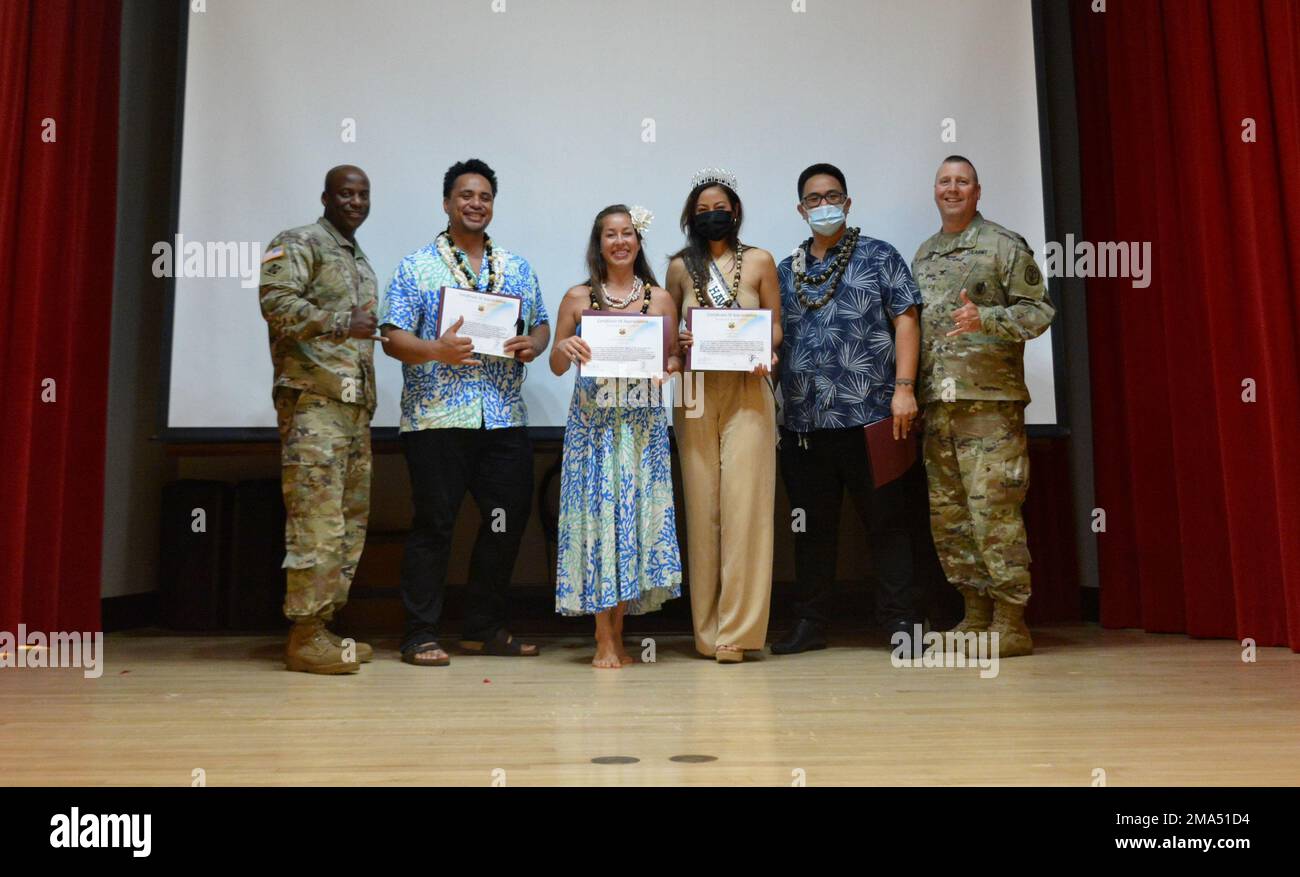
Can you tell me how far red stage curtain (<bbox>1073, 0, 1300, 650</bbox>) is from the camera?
334cm

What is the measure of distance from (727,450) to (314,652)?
1.46 metres

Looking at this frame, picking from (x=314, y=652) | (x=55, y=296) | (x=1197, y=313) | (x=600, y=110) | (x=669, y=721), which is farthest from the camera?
(x=600, y=110)

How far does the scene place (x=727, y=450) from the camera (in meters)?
3.46

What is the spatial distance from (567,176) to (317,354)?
1406mm

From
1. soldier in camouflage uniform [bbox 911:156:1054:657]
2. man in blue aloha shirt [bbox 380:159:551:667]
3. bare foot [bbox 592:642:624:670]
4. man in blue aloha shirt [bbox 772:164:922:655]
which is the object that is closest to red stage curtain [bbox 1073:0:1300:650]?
soldier in camouflage uniform [bbox 911:156:1054:657]

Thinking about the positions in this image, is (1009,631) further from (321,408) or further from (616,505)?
(321,408)

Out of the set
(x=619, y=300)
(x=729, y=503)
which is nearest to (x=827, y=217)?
(x=619, y=300)

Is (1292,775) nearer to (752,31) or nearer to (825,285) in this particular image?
(825,285)

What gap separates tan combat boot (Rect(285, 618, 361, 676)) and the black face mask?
1.78 m

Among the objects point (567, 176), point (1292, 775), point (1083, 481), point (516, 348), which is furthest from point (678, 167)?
point (1292, 775)

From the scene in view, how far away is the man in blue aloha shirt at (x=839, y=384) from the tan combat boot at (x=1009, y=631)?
0.93 ft

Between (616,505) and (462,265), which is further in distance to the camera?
(462,265)

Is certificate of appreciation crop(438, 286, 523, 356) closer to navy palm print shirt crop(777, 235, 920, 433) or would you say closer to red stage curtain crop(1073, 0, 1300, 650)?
navy palm print shirt crop(777, 235, 920, 433)

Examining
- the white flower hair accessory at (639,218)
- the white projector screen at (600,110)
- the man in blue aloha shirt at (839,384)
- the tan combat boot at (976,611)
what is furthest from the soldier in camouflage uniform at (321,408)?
the tan combat boot at (976,611)
